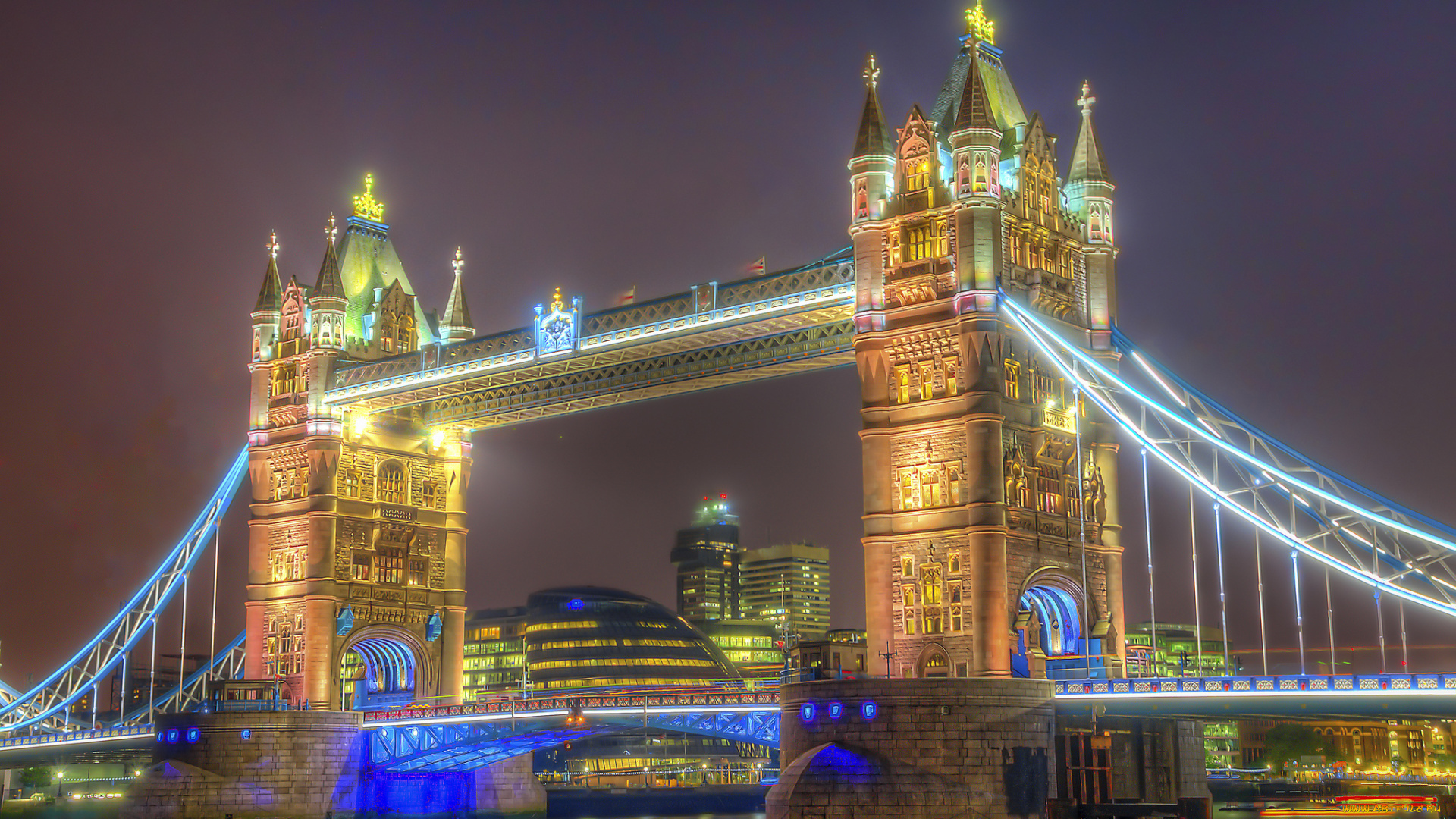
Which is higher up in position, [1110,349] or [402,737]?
[1110,349]

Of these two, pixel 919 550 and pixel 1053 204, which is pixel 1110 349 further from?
pixel 919 550

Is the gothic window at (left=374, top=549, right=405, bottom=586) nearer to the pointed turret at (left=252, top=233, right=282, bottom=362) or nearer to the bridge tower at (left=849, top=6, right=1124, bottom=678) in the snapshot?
the pointed turret at (left=252, top=233, right=282, bottom=362)

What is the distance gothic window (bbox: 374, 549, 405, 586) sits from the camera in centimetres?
7275

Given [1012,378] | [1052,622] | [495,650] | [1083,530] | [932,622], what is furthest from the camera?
[495,650]

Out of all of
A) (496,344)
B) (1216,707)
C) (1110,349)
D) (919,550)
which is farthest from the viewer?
(496,344)

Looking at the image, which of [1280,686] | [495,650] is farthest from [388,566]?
[495,650]

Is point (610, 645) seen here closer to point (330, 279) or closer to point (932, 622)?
point (330, 279)

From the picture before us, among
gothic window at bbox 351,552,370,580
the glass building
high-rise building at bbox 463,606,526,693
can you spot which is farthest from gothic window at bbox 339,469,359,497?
high-rise building at bbox 463,606,526,693

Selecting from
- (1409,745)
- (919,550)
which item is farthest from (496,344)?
(1409,745)

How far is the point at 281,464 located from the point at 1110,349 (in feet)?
120

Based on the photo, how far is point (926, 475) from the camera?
52031 millimetres

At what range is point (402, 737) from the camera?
6812 centimetres

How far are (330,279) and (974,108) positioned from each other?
32.7 meters

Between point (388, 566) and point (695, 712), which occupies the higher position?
point (388, 566)
